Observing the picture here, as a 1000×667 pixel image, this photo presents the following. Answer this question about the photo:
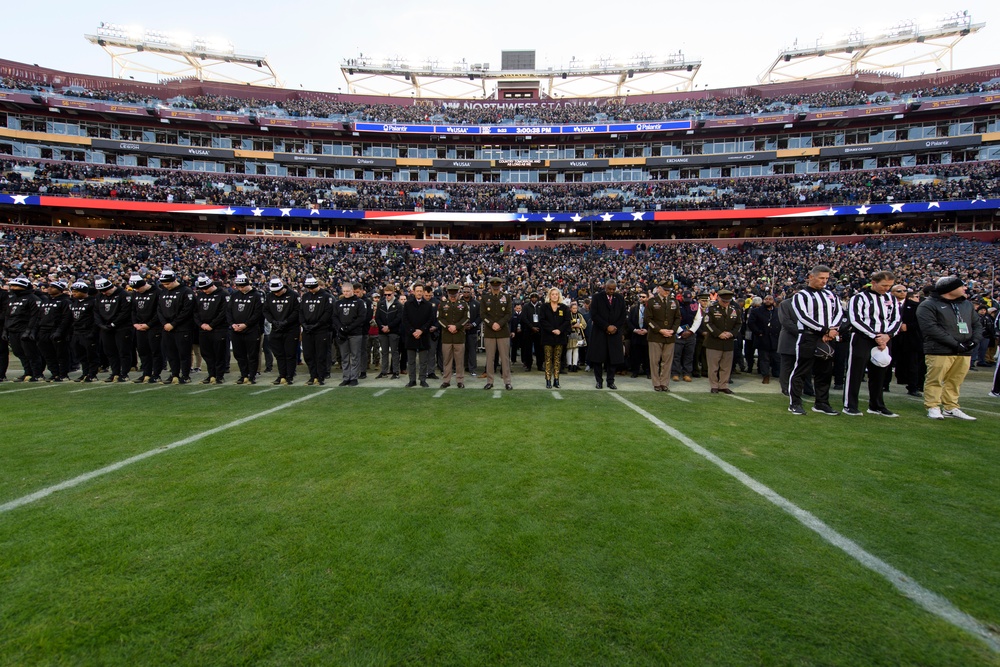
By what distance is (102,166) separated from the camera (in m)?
42.0

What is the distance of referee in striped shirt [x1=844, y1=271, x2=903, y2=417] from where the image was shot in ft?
21.4

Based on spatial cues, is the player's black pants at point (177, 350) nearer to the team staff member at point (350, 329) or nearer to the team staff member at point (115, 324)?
the team staff member at point (115, 324)

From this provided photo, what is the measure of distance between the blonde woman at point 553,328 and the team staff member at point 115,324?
8267 mm

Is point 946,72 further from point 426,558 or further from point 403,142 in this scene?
point 426,558

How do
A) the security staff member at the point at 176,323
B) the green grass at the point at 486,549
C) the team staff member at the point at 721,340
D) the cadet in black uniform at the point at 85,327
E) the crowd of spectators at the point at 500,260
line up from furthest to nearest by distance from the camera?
the crowd of spectators at the point at 500,260 < the cadet in black uniform at the point at 85,327 < the security staff member at the point at 176,323 < the team staff member at the point at 721,340 < the green grass at the point at 486,549

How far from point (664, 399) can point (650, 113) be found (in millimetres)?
49132

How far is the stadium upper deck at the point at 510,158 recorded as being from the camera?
39031 mm

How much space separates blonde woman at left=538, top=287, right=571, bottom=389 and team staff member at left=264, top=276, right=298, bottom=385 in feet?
16.3

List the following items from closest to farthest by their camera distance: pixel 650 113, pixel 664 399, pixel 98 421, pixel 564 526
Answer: pixel 564 526 → pixel 98 421 → pixel 664 399 → pixel 650 113

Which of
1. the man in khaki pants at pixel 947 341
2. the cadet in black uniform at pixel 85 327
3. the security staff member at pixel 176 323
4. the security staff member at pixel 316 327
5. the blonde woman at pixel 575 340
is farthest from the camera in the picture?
the blonde woman at pixel 575 340

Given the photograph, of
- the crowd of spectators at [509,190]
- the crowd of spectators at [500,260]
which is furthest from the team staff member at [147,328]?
the crowd of spectators at [509,190]

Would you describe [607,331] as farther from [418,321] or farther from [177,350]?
[177,350]

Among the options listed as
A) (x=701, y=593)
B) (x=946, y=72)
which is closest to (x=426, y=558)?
(x=701, y=593)

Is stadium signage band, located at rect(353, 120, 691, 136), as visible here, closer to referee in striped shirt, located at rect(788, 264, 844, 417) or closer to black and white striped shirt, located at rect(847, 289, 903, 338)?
referee in striped shirt, located at rect(788, 264, 844, 417)
